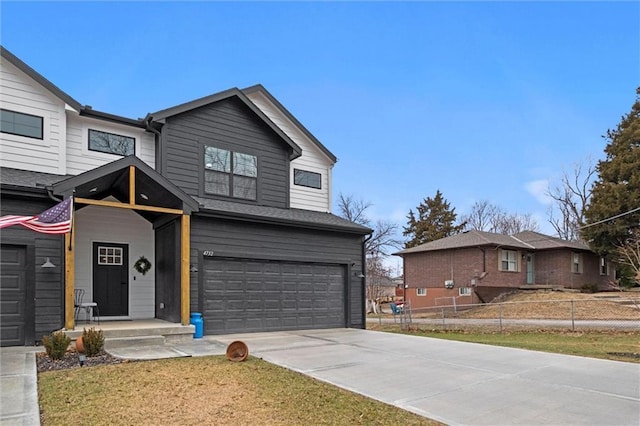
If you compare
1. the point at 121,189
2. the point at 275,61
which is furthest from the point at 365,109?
the point at 121,189

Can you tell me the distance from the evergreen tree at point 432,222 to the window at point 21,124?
32849mm

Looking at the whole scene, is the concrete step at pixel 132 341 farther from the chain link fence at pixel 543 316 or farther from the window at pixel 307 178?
the chain link fence at pixel 543 316

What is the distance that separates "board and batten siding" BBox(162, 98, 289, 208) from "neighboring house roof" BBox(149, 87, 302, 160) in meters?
0.16

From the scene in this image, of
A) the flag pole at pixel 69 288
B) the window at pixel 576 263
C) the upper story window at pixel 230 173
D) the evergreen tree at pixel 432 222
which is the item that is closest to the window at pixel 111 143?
the upper story window at pixel 230 173

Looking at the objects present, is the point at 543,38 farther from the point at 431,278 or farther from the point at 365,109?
the point at 431,278

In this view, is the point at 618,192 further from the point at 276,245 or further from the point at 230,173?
the point at 230,173

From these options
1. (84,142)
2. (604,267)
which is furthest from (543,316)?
(84,142)

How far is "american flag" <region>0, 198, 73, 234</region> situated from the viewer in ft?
27.7

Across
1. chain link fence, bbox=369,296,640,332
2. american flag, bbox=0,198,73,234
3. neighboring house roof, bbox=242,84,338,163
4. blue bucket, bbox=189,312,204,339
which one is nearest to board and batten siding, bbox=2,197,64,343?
american flag, bbox=0,198,73,234

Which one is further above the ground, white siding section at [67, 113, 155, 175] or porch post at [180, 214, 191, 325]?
white siding section at [67, 113, 155, 175]

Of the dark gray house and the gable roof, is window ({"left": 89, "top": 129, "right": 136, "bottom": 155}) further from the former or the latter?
the gable roof

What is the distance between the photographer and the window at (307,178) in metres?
16.3

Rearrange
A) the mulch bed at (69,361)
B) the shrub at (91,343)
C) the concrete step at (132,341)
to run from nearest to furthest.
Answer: the mulch bed at (69,361) → the shrub at (91,343) → the concrete step at (132,341)

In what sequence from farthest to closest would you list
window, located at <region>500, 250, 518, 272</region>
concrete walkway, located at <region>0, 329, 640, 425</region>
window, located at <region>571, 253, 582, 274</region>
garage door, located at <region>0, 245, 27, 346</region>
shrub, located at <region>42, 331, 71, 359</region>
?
window, located at <region>571, 253, 582, 274</region> < window, located at <region>500, 250, 518, 272</region> < garage door, located at <region>0, 245, 27, 346</region> < shrub, located at <region>42, 331, 71, 359</region> < concrete walkway, located at <region>0, 329, 640, 425</region>
